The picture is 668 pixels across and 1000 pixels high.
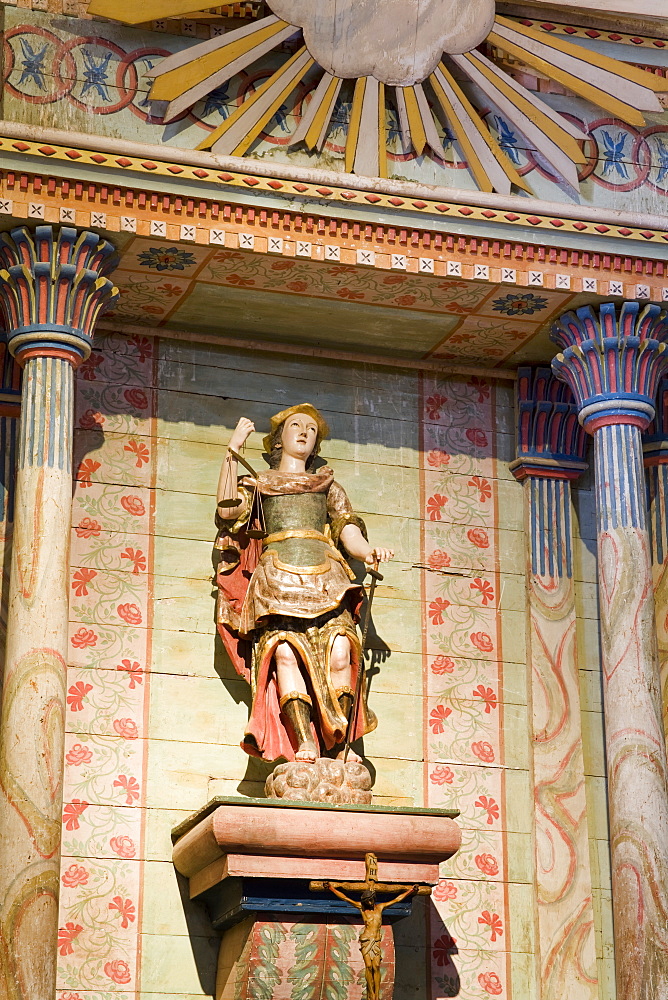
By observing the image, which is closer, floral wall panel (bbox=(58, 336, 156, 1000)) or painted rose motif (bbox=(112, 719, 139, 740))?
floral wall panel (bbox=(58, 336, 156, 1000))

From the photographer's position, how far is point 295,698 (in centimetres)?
876

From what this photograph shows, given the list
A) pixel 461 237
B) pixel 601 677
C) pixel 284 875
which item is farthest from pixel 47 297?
pixel 601 677

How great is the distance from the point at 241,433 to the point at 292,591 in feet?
2.87

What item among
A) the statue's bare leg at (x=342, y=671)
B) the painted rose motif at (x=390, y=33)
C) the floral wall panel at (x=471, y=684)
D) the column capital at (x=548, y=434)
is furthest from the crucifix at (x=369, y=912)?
the painted rose motif at (x=390, y=33)

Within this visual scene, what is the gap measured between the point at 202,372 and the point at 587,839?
3.09 metres

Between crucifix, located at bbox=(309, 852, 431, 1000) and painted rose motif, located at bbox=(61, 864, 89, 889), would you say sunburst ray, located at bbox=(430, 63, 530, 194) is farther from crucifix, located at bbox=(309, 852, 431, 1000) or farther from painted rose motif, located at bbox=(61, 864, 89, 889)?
painted rose motif, located at bbox=(61, 864, 89, 889)

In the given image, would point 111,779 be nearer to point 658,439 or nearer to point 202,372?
point 202,372

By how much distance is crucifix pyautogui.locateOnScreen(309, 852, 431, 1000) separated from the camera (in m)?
7.84

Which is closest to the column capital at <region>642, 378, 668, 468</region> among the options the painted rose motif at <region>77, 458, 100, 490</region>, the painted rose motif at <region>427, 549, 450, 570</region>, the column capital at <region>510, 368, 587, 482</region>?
the column capital at <region>510, 368, 587, 482</region>

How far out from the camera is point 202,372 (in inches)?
384

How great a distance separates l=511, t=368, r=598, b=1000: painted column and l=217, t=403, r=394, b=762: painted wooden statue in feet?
3.34

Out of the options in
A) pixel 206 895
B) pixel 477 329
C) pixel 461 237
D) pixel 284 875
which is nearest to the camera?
pixel 284 875

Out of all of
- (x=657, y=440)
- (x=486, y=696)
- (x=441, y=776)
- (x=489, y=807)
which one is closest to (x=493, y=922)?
(x=489, y=807)

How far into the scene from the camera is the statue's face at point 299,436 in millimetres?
9398
